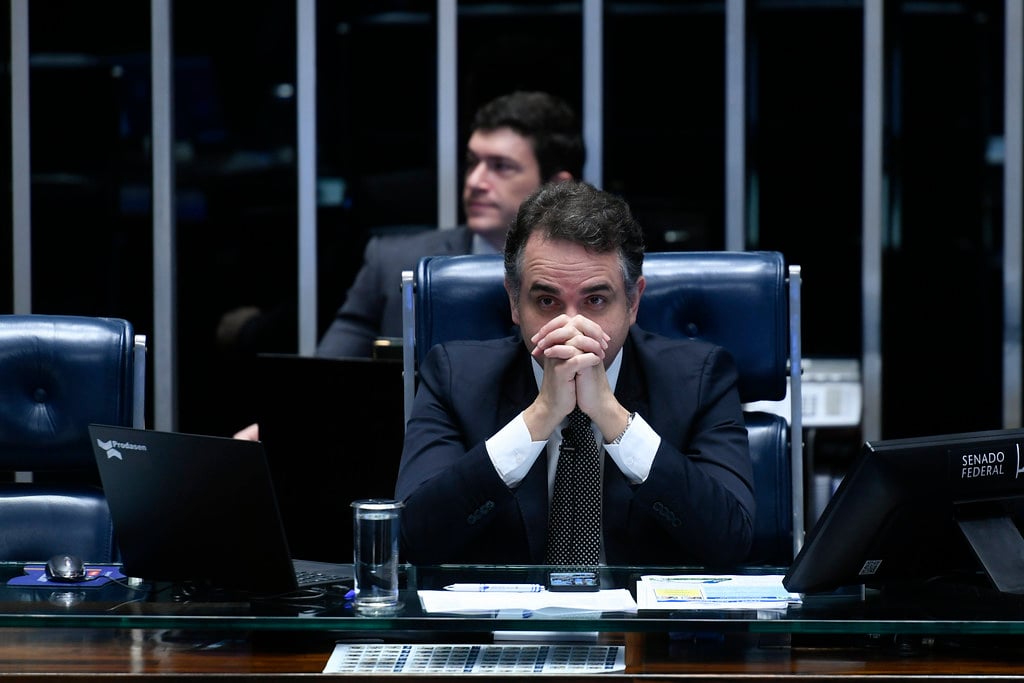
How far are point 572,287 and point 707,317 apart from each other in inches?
15.6

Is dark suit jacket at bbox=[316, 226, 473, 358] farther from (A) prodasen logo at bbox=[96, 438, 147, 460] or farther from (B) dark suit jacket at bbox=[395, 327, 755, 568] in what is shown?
(A) prodasen logo at bbox=[96, 438, 147, 460]

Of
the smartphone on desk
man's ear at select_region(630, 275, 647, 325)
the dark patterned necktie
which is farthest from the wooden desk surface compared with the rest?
man's ear at select_region(630, 275, 647, 325)

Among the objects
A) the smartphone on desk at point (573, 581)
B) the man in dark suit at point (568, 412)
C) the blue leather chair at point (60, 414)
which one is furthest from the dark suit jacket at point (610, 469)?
the blue leather chair at point (60, 414)

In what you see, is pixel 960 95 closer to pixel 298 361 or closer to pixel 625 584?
pixel 298 361

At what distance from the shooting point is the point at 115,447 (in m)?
1.92

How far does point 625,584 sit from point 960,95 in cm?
318

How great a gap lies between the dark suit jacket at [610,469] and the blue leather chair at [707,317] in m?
0.10

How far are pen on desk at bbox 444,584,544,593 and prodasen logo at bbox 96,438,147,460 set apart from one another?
47 cm

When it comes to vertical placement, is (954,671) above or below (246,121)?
below

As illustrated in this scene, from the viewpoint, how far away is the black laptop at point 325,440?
2646 millimetres

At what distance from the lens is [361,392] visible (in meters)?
2.69

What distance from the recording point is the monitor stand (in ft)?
6.13

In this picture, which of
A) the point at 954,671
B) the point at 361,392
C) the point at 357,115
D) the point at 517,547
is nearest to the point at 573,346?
the point at 517,547

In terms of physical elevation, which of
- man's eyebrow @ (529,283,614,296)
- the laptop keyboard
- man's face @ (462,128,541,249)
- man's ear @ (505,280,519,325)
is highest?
man's face @ (462,128,541,249)
